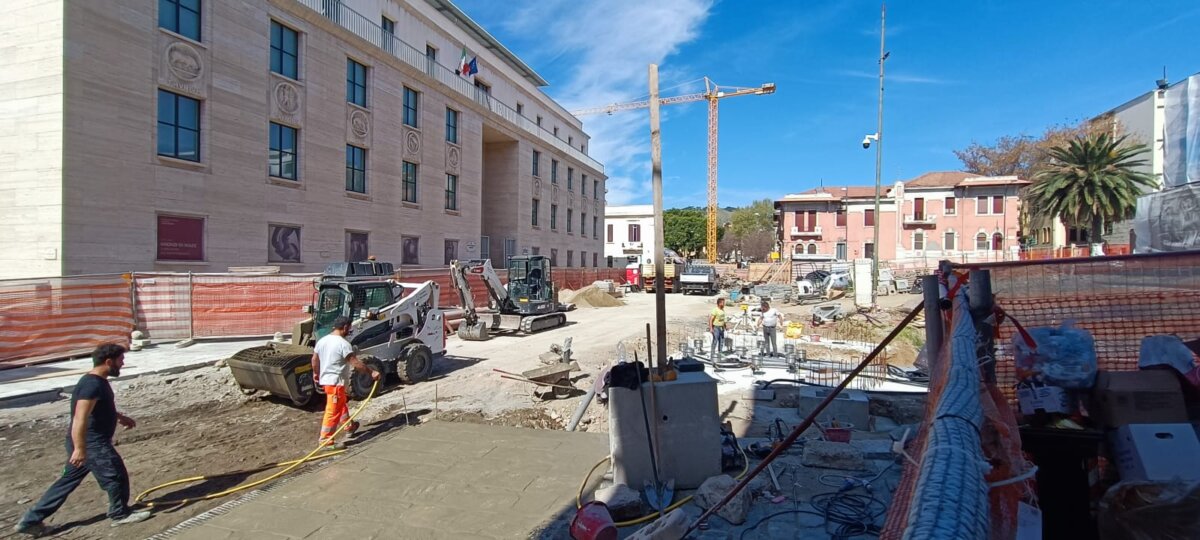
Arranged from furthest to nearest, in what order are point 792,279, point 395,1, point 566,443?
point 792,279 < point 395,1 < point 566,443

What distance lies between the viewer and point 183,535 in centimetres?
514

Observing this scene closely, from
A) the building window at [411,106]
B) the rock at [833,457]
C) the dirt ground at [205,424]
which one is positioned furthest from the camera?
the building window at [411,106]

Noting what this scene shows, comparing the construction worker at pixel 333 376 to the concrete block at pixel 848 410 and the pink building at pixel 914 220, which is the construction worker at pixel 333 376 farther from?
the pink building at pixel 914 220

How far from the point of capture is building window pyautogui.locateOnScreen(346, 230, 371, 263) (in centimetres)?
2422

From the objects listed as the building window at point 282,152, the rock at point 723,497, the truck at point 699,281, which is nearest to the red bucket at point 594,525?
the rock at point 723,497

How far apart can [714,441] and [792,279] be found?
145 feet

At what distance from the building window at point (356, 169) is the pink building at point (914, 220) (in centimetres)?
4133

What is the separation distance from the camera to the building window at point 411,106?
28156 mm

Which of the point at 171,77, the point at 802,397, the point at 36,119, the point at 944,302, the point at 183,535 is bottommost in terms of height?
the point at 183,535

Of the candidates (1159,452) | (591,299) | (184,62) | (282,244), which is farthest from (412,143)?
(1159,452)

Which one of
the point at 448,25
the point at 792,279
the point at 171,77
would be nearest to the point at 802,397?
the point at 171,77

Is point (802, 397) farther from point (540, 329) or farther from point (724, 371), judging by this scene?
point (540, 329)

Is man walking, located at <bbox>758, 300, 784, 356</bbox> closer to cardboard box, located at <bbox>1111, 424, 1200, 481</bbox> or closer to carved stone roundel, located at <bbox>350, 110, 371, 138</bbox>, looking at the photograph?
cardboard box, located at <bbox>1111, 424, 1200, 481</bbox>

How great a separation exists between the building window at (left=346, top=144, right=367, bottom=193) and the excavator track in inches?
425
